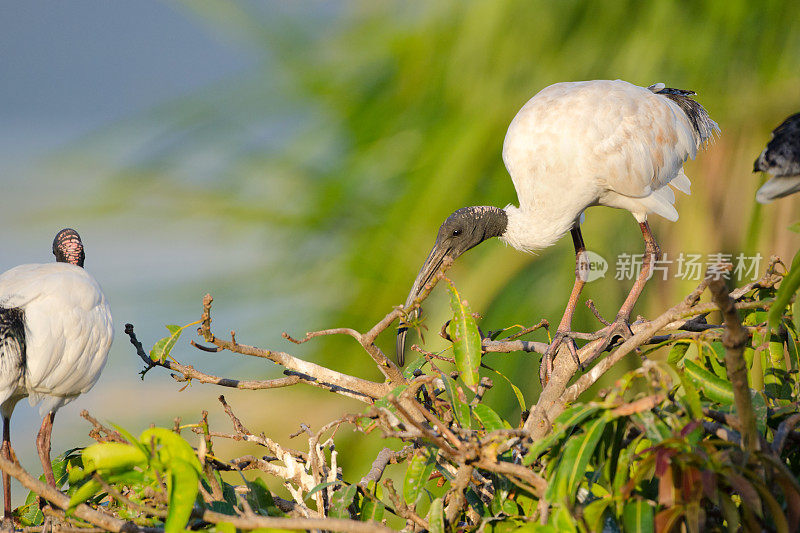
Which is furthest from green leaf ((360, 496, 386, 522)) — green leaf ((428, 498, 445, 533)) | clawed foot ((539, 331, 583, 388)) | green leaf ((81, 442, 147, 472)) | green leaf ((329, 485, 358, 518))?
clawed foot ((539, 331, 583, 388))

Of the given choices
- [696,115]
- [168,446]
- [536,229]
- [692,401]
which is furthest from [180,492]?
[696,115]

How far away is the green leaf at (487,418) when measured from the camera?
4.50 feet

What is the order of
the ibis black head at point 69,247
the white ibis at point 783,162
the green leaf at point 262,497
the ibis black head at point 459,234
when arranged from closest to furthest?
the green leaf at point 262,497
the white ibis at point 783,162
the ibis black head at point 459,234
the ibis black head at point 69,247

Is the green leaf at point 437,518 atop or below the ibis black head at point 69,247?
below

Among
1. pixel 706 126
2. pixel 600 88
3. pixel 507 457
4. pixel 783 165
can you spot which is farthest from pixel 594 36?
pixel 507 457

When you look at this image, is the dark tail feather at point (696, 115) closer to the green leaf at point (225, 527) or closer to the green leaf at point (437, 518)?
the green leaf at point (437, 518)

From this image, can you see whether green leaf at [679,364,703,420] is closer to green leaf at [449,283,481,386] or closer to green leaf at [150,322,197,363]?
green leaf at [449,283,481,386]

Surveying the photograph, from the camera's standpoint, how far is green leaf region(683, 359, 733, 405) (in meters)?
1.29

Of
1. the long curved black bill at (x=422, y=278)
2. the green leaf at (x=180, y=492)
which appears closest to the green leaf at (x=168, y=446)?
the green leaf at (x=180, y=492)

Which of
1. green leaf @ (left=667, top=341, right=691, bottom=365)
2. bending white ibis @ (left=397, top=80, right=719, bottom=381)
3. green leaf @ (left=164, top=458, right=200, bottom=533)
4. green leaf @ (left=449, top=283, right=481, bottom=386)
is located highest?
bending white ibis @ (left=397, top=80, right=719, bottom=381)

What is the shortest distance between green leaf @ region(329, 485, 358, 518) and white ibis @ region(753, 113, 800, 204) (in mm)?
1051

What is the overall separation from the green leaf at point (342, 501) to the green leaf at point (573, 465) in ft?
1.36

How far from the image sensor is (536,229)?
9.66 feet

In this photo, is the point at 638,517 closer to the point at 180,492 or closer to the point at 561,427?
the point at 561,427
